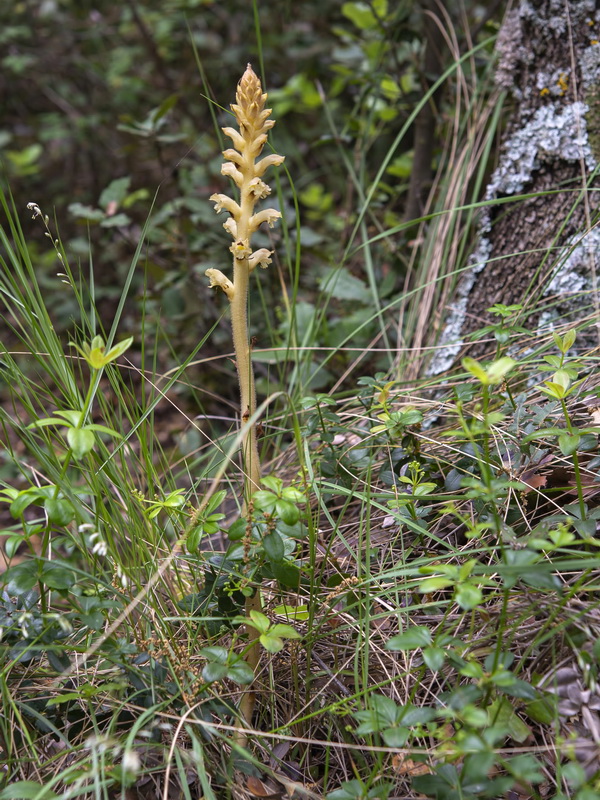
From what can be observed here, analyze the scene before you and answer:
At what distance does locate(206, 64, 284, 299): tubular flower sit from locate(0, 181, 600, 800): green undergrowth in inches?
11.3

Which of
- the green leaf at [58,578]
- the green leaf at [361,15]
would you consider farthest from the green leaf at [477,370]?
the green leaf at [361,15]

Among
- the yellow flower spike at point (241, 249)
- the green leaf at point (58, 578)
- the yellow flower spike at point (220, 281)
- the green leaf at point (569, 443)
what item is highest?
the yellow flower spike at point (241, 249)

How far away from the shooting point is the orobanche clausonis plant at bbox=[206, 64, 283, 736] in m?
1.13

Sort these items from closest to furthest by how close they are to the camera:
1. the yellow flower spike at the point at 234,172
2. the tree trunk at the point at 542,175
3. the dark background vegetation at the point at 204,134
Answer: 1. the yellow flower spike at the point at 234,172
2. the tree trunk at the point at 542,175
3. the dark background vegetation at the point at 204,134

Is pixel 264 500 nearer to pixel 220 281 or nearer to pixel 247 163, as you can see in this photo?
pixel 220 281

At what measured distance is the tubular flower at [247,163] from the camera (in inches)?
43.8

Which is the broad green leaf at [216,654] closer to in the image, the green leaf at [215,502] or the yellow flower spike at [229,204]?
the green leaf at [215,502]

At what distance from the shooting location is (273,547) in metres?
1.11

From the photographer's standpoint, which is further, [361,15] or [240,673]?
[361,15]

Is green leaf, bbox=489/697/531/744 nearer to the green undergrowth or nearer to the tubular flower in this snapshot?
the green undergrowth

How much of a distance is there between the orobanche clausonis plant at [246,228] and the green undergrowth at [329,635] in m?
0.05

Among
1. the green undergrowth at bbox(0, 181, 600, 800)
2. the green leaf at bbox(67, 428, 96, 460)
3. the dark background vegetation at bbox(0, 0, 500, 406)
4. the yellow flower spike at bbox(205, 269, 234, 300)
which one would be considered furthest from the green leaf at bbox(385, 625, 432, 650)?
the dark background vegetation at bbox(0, 0, 500, 406)

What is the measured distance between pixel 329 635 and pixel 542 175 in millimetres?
1458

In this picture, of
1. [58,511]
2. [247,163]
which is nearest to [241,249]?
[247,163]
